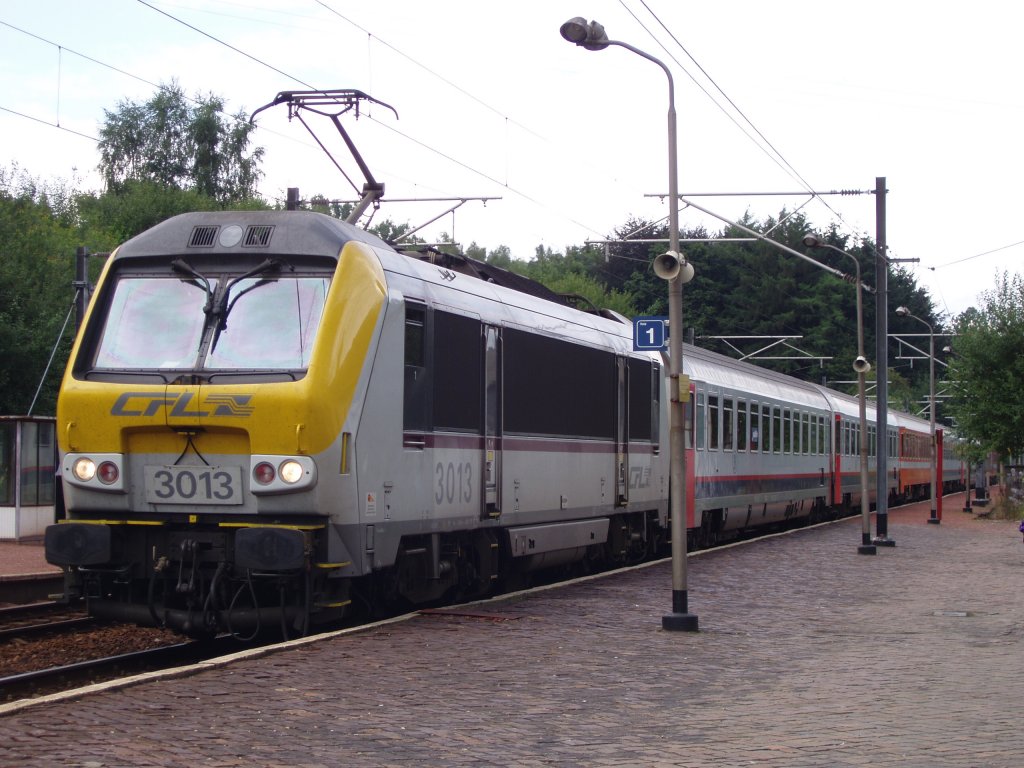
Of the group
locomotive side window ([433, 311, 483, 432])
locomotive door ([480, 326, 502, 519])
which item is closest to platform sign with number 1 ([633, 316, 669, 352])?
locomotive door ([480, 326, 502, 519])

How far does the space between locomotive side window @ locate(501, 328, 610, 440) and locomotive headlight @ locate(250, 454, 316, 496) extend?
13.7 ft

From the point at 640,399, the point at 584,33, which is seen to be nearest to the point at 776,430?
the point at 640,399

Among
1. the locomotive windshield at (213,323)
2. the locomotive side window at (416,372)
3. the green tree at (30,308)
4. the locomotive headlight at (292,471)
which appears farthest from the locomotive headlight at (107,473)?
the green tree at (30,308)

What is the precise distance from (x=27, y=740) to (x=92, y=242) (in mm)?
50217

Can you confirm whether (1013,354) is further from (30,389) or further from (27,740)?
(27,740)

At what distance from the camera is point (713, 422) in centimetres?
2678

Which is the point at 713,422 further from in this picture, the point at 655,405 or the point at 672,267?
the point at 672,267

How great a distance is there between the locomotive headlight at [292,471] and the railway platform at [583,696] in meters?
1.29

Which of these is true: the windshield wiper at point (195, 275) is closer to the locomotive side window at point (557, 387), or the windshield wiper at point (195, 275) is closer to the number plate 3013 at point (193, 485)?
the number plate 3013 at point (193, 485)

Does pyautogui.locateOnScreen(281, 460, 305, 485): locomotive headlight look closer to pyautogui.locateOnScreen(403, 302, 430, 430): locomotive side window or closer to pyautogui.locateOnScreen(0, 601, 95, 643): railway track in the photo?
pyautogui.locateOnScreen(403, 302, 430, 430): locomotive side window

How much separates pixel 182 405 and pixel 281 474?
970 mm

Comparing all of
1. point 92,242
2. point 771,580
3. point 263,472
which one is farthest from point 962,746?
point 92,242

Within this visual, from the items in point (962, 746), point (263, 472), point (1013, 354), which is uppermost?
point (1013, 354)

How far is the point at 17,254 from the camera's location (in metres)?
45.9
